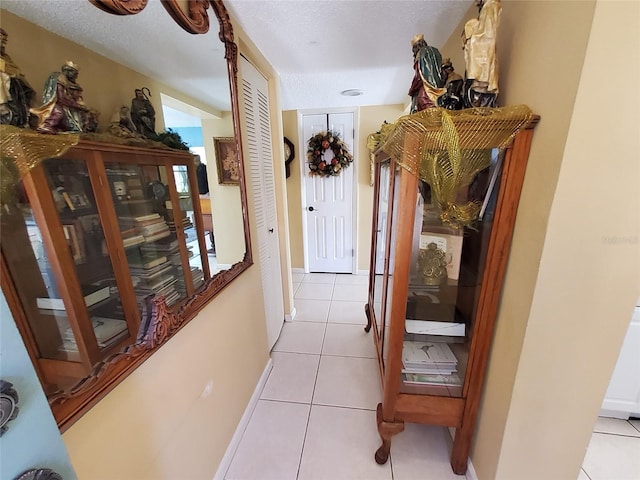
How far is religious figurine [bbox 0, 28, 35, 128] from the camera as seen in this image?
1.62 ft

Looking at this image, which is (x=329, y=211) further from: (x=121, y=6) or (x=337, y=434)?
(x=121, y=6)

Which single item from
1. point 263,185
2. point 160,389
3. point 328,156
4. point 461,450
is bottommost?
point 461,450

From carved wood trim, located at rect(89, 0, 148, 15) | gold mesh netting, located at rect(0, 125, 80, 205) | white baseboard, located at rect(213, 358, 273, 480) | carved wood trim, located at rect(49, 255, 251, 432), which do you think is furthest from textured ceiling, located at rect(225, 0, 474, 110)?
white baseboard, located at rect(213, 358, 273, 480)

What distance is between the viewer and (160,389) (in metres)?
0.87

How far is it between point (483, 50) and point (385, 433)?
5.50 ft

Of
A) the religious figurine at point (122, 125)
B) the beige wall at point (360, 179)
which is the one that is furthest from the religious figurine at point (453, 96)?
the beige wall at point (360, 179)

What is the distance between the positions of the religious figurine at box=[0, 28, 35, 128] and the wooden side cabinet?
1001 mm

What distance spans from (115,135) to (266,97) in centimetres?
142

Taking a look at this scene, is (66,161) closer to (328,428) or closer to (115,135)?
(115,135)

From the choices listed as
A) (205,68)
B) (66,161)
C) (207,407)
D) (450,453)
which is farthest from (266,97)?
(450,453)

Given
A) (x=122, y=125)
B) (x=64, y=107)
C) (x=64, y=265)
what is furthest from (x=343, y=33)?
(x=64, y=265)

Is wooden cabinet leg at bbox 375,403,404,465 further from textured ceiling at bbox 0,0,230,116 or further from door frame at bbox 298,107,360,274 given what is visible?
door frame at bbox 298,107,360,274

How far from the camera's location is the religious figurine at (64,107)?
56 cm

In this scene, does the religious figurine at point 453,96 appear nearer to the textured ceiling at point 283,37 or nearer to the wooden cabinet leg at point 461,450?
the textured ceiling at point 283,37
